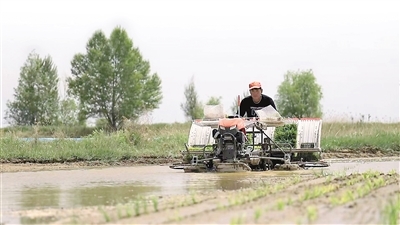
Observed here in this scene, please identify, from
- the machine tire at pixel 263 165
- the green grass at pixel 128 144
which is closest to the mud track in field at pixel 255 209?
the machine tire at pixel 263 165

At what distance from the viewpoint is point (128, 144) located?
23.0 metres

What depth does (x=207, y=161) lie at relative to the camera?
16016mm

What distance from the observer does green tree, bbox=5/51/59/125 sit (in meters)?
63.7

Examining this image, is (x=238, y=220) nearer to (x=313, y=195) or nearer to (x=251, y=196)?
(x=251, y=196)

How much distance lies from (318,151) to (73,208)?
28.4ft

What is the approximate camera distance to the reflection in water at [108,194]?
10.2m

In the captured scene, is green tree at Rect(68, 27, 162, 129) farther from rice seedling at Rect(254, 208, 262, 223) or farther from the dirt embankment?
rice seedling at Rect(254, 208, 262, 223)

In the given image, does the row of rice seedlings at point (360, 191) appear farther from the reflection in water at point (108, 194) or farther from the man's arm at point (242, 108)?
the man's arm at point (242, 108)

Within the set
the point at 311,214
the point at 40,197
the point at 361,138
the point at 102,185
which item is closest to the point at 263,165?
the point at 102,185

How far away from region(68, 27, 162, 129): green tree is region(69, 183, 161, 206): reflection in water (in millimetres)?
53993

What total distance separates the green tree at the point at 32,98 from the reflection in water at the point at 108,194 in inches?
2032

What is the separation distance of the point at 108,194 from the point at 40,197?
0.97 m

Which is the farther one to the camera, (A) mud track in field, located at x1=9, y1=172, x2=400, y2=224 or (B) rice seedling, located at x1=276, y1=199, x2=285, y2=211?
(B) rice seedling, located at x1=276, y1=199, x2=285, y2=211

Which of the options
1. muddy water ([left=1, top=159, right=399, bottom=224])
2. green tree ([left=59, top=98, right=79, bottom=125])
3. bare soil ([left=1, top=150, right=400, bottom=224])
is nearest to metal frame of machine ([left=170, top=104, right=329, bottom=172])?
muddy water ([left=1, top=159, right=399, bottom=224])
